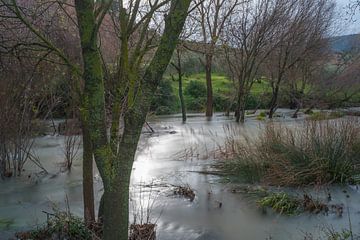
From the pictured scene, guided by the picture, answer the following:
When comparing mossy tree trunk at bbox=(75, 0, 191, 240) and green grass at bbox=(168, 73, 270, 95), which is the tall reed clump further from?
green grass at bbox=(168, 73, 270, 95)

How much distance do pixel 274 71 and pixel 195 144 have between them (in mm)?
14507

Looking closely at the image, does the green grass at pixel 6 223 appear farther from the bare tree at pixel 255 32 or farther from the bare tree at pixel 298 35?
the bare tree at pixel 298 35

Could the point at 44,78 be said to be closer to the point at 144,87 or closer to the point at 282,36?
the point at 144,87

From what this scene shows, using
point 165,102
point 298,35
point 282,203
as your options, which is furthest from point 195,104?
point 282,203

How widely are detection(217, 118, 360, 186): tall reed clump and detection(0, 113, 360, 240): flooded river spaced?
20.2 inches

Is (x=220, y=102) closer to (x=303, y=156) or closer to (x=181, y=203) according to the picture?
(x=303, y=156)

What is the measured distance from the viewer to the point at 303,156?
9.70 metres

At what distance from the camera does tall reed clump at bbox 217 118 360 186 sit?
9.49m

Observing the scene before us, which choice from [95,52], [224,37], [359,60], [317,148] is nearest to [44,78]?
[317,148]

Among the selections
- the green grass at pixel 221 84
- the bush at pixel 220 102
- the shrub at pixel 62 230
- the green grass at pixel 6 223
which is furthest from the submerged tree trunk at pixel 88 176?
the bush at pixel 220 102

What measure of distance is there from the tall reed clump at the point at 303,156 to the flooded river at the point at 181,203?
0.51 m

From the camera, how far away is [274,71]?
28422 mm

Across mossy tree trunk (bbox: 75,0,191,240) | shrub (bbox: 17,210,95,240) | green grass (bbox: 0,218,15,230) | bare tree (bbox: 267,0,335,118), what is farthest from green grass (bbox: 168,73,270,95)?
mossy tree trunk (bbox: 75,0,191,240)

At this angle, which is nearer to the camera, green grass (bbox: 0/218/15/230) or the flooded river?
the flooded river
